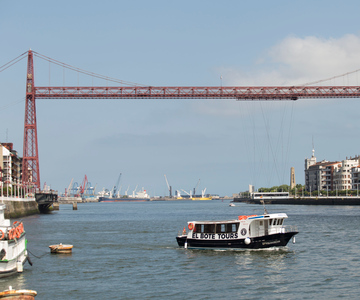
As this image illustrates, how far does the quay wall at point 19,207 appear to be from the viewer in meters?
80.3

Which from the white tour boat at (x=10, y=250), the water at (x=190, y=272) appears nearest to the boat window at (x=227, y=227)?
the water at (x=190, y=272)

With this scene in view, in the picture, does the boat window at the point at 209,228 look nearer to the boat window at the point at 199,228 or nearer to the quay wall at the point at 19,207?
the boat window at the point at 199,228

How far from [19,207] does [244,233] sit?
57506 mm

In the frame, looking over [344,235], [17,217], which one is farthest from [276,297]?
[17,217]

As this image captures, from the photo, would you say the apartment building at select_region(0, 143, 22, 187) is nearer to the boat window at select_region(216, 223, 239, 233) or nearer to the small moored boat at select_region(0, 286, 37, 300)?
the boat window at select_region(216, 223, 239, 233)

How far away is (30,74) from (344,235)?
257ft

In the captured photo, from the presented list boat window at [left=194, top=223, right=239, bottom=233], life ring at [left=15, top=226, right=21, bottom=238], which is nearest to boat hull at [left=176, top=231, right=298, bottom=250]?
boat window at [left=194, top=223, right=239, bottom=233]

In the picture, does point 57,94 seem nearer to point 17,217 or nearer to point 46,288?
point 17,217

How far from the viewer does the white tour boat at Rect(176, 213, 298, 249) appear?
43.7 m

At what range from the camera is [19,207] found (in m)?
92.0

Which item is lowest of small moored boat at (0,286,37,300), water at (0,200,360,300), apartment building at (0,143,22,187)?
water at (0,200,360,300)

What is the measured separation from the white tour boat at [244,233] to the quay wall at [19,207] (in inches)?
1587

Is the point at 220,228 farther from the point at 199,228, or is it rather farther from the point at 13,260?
the point at 13,260

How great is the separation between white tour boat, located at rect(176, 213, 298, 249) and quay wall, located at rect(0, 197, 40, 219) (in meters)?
40.3
